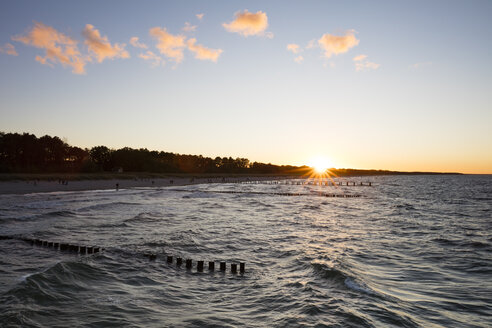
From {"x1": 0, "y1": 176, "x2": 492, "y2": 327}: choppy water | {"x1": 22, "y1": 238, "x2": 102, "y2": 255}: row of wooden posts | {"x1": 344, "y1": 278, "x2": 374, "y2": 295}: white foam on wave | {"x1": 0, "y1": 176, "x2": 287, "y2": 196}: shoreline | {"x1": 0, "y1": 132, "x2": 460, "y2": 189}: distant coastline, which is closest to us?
{"x1": 0, "y1": 176, "x2": 492, "y2": 327}: choppy water

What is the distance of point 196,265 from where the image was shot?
1625cm

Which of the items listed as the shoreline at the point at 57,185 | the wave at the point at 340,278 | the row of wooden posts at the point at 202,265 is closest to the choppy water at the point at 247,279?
the wave at the point at 340,278

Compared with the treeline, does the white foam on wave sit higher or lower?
lower

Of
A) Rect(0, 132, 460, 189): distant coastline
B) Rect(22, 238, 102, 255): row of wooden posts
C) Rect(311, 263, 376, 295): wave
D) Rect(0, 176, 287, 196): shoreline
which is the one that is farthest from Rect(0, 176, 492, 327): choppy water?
Rect(0, 132, 460, 189): distant coastline

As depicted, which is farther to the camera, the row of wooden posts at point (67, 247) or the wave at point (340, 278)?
the row of wooden posts at point (67, 247)

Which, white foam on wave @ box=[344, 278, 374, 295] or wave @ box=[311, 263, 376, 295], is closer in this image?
white foam on wave @ box=[344, 278, 374, 295]

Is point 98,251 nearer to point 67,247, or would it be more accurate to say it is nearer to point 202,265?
point 67,247

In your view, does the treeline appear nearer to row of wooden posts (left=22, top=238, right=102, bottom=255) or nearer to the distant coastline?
the distant coastline

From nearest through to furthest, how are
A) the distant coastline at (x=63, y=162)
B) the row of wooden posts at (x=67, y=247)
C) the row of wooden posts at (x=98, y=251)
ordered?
the row of wooden posts at (x=98, y=251) < the row of wooden posts at (x=67, y=247) < the distant coastline at (x=63, y=162)

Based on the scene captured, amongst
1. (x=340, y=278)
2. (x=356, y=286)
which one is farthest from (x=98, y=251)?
(x=356, y=286)

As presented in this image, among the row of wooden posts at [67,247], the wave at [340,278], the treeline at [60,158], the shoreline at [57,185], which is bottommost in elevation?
the shoreline at [57,185]

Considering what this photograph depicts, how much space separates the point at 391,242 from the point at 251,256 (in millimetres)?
11521

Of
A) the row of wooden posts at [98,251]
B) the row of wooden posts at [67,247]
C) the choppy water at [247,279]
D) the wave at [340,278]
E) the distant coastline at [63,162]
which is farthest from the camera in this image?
the distant coastline at [63,162]

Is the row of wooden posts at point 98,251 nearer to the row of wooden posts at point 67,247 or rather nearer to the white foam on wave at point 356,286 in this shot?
the row of wooden posts at point 67,247
